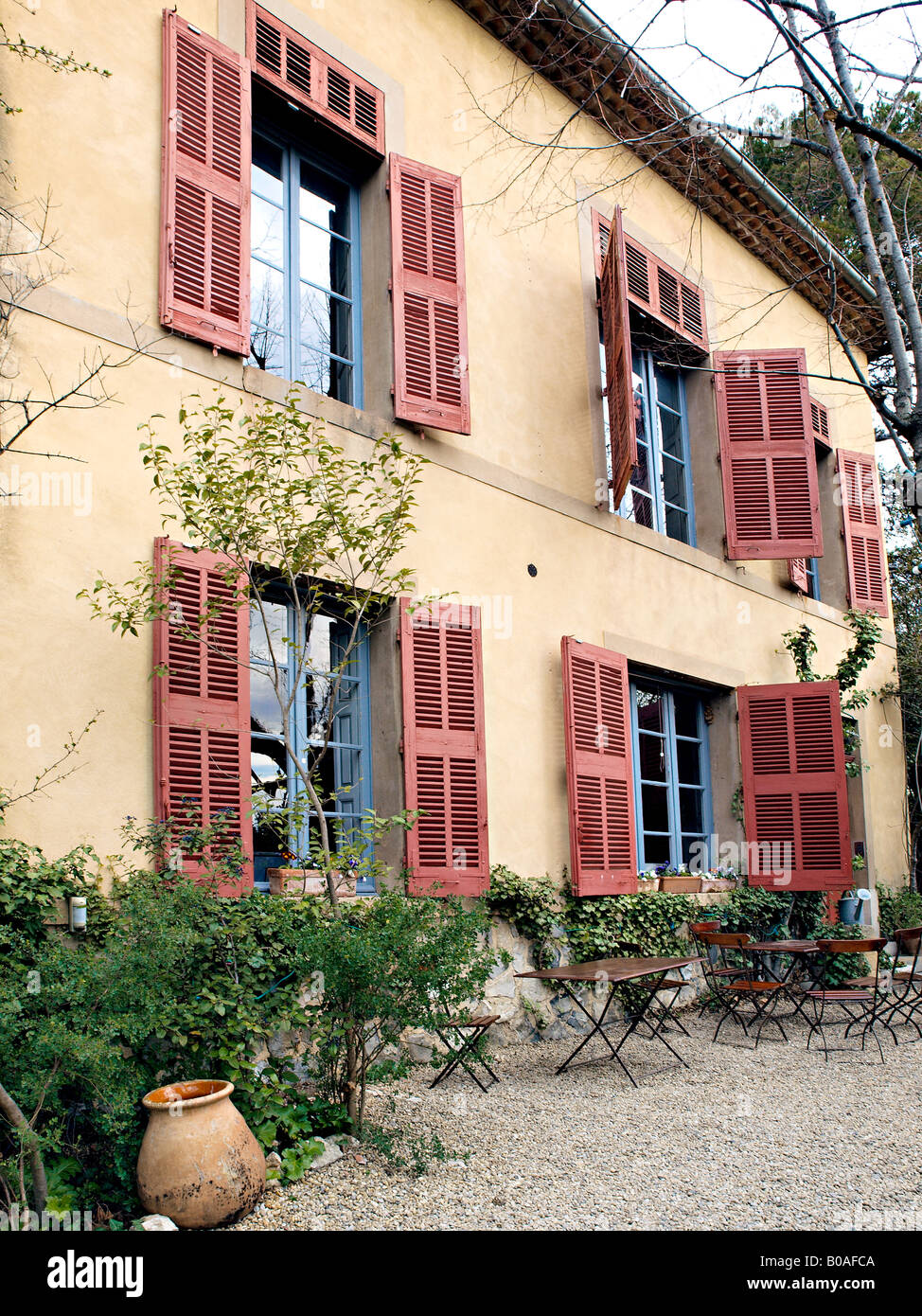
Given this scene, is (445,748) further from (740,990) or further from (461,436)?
(740,990)

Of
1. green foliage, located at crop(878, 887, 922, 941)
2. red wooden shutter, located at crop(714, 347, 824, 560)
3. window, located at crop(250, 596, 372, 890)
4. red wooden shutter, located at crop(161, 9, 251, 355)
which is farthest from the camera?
green foliage, located at crop(878, 887, 922, 941)

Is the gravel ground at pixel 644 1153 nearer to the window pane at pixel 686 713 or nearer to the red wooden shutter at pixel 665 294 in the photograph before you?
the window pane at pixel 686 713

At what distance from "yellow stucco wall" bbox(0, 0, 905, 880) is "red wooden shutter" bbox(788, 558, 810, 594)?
0.18 metres

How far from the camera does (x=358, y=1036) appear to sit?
13.9ft

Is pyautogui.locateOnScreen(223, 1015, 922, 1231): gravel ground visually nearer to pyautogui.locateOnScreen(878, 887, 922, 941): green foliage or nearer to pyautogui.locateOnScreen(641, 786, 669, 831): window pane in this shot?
pyautogui.locateOnScreen(641, 786, 669, 831): window pane

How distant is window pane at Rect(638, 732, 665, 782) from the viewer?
8.35m

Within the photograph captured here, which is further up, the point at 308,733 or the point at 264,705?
the point at 264,705

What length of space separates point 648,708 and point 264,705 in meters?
3.89

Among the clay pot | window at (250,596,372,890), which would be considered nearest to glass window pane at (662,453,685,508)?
window at (250,596,372,890)

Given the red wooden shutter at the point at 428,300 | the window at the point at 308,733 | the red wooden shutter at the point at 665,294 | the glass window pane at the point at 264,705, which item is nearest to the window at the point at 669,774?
the window at the point at 308,733

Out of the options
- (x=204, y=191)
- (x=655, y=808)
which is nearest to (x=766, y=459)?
(x=655, y=808)

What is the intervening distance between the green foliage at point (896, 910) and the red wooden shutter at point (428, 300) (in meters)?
7.18

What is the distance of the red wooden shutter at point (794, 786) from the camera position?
8812 millimetres

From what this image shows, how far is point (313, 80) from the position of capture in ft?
20.3
